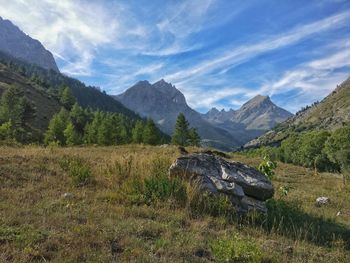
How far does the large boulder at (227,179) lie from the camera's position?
10.1 metres

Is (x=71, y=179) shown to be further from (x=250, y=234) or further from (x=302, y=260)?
(x=302, y=260)

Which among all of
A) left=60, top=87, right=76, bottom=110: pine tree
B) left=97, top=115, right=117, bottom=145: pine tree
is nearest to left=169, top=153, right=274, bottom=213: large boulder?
left=97, top=115, right=117, bottom=145: pine tree

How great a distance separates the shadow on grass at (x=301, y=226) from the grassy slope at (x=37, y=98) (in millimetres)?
104440

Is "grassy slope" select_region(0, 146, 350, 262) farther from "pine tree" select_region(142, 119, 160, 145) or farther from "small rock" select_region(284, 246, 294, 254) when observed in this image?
"pine tree" select_region(142, 119, 160, 145)

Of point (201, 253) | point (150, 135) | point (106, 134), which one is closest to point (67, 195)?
point (201, 253)

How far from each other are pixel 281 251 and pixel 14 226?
5.15 meters

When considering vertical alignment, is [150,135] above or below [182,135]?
below

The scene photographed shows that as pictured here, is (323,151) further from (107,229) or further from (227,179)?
(107,229)

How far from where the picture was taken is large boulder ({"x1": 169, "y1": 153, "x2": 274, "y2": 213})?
10070mm

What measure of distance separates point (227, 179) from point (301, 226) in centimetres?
235

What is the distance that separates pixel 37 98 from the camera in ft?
467

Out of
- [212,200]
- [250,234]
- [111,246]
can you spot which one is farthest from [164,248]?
[212,200]

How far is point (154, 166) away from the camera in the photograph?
11680 millimetres

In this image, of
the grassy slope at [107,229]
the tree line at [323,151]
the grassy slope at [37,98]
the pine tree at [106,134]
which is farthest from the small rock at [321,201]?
the grassy slope at [37,98]
